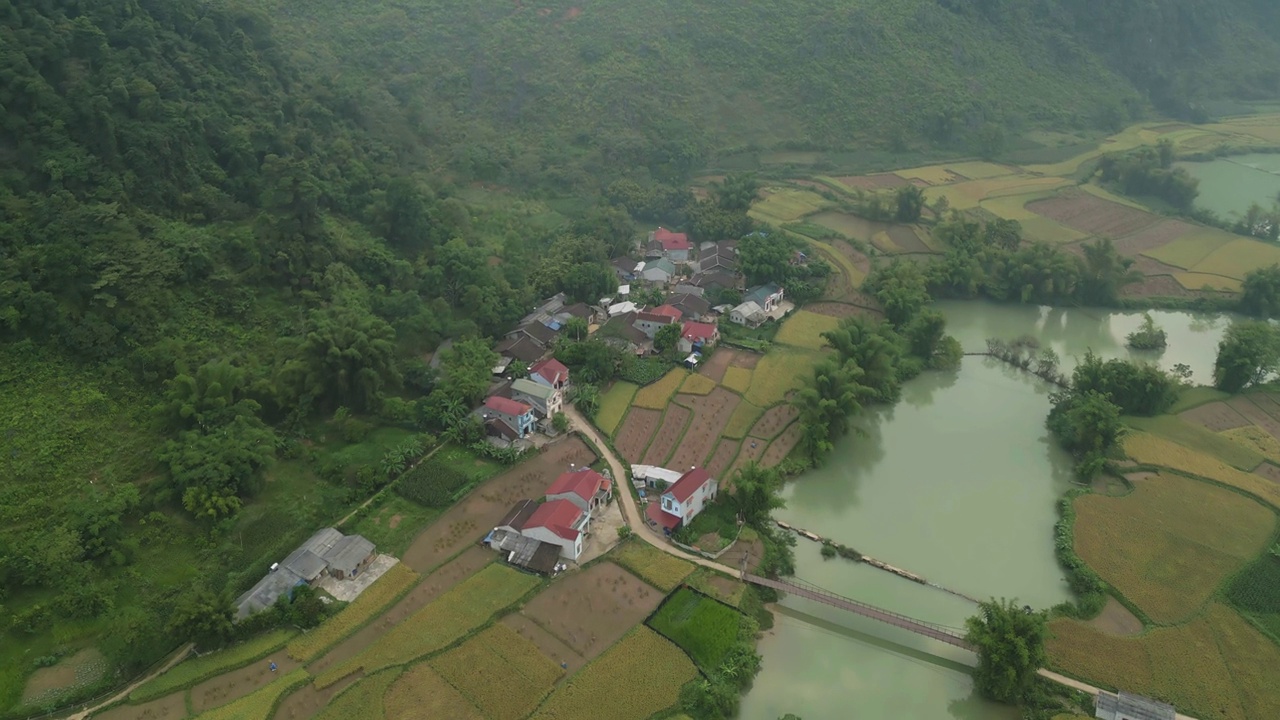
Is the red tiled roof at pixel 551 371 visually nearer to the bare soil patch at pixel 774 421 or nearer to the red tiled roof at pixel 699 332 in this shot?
Result: the red tiled roof at pixel 699 332

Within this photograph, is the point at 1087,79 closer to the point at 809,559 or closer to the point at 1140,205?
the point at 1140,205

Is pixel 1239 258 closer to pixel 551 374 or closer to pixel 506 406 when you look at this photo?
pixel 551 374

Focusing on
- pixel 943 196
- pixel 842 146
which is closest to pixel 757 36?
pixel 842 146

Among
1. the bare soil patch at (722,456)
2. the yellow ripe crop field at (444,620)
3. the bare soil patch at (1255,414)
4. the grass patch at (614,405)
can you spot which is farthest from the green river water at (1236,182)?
the yellow ripe crop field at (444,620)

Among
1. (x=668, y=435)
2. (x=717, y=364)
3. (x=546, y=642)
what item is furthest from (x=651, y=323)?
(x=546, y=642)

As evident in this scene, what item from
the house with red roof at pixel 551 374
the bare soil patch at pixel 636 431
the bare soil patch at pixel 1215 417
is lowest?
the bare soil patch at pixel 1215 417
